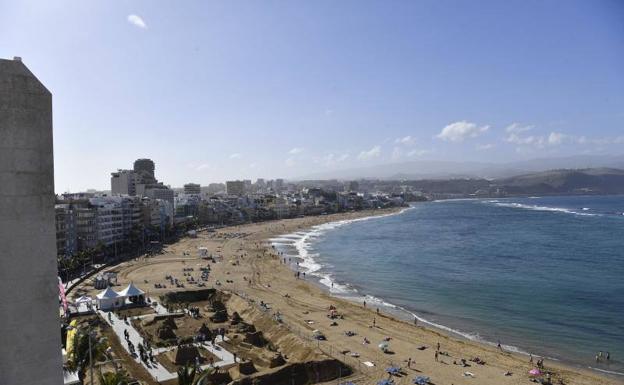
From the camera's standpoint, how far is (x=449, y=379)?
2269cm

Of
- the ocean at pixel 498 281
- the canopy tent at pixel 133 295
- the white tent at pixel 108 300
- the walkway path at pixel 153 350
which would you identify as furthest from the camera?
the canopy tent at pixel 133 295

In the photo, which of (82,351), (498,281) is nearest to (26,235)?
(82,351)

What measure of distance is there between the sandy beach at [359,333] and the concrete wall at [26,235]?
18.1 meters

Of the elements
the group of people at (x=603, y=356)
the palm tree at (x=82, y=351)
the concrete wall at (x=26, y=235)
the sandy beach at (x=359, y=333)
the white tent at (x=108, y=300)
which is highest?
the concrete wall at (x=26, y=235)

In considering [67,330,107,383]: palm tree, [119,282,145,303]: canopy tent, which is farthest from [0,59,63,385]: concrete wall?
[119,282,145,303]: canopy tent

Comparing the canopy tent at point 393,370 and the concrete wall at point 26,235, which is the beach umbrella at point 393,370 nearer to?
the canopy tent at point 393,370

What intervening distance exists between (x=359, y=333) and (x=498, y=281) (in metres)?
21.7

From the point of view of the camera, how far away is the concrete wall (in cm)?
504

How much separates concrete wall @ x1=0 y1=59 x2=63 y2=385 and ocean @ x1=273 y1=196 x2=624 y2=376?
27.7 meters

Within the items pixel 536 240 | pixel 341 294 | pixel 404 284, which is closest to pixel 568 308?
pixel 404 284

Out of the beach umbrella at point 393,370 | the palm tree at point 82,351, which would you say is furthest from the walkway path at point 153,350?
the beach umbrella at point 393,370

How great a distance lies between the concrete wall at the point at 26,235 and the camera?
5.04 metres

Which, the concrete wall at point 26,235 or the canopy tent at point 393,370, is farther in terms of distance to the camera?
the canopy tent at point 393,370

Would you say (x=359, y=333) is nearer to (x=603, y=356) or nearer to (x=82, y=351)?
(x=603, y=356)
